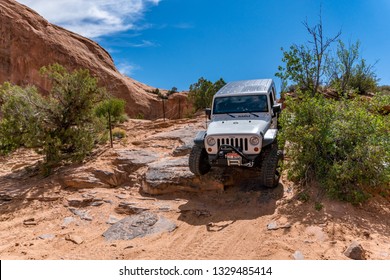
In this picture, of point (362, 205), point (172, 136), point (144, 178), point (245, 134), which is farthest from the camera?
point (172, 136)

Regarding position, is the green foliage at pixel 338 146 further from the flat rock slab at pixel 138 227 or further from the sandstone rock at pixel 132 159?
the sandstone rock at pixel 132 159

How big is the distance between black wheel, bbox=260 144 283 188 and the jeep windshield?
1260mm

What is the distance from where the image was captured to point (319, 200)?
6.24m

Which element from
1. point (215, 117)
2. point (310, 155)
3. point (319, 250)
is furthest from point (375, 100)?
point (319, 250)

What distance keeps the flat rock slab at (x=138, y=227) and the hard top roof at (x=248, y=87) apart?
150 inches

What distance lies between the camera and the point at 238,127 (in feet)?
22.8

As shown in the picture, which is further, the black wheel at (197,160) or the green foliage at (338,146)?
the black wheel at (197,160)

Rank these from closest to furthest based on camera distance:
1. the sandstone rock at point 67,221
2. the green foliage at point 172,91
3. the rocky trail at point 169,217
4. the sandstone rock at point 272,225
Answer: the rocky trail at point 169,217
the sandstone rock at point 272,225
the sandstone rock at point 67,221
the green foliage at point 172,91

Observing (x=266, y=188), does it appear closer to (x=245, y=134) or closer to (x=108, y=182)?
(x=245, y=134)

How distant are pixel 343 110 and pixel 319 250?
3604 millimetres

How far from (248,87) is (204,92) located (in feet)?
50.6

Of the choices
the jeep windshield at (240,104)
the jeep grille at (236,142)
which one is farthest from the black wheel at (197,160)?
the jeep windshield at (240,104)

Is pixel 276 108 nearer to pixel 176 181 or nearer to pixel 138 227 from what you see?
pixel 176 181

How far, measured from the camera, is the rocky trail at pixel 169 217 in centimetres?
500
